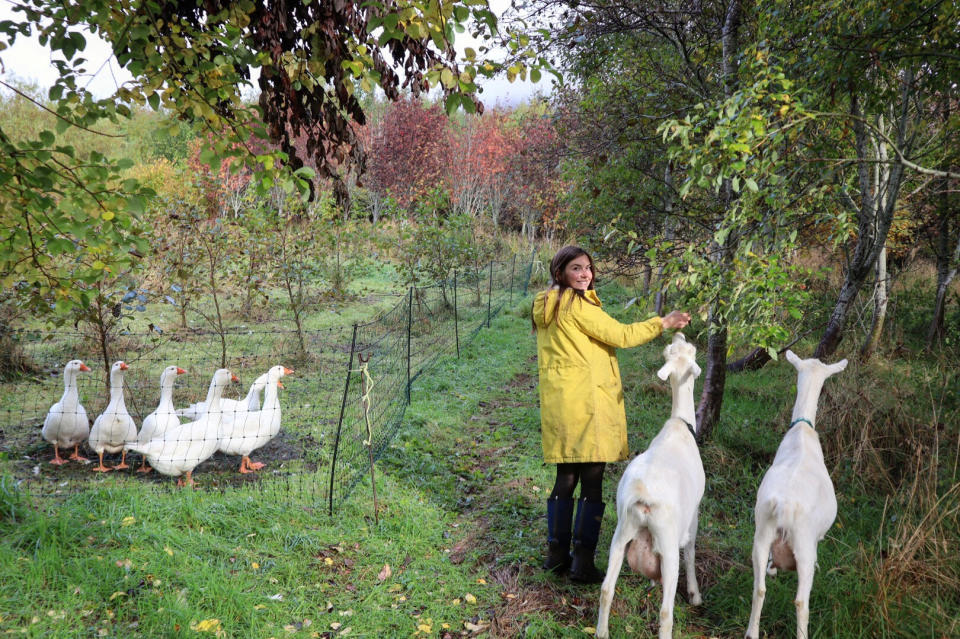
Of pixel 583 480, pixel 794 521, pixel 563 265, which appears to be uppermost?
pixel 563 265

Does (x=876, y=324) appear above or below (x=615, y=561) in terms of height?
above

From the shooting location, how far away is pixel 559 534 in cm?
339

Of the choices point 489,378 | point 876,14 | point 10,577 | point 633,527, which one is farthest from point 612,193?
point 10,577

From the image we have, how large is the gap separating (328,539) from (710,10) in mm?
6002

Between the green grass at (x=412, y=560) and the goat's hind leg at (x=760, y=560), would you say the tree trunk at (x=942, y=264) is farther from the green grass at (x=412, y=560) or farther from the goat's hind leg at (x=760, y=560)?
the goat's hind leg at (x=760, y=560)

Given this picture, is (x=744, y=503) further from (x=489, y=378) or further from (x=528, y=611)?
(x=489, y=378)

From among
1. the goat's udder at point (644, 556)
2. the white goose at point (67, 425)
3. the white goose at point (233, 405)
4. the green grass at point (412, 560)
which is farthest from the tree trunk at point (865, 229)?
the white goose at point (67, 425)

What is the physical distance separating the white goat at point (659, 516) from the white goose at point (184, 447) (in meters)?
3.39

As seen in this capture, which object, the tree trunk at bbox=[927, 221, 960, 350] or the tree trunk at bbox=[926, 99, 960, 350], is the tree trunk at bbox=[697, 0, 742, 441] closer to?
the tree trunk at bbox=[926, 99, 960, 350]

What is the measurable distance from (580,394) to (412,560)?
1.61 meters

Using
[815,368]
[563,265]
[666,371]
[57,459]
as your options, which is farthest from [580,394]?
[57,459]

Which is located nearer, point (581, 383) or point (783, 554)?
point (783, 554)

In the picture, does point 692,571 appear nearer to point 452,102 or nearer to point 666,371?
point 666,371

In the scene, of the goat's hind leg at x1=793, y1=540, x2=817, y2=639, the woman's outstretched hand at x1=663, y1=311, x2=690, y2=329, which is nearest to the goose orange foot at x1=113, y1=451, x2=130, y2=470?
the woman's outstretched hand at x1=663, y1=311, x2=690, y2=329
